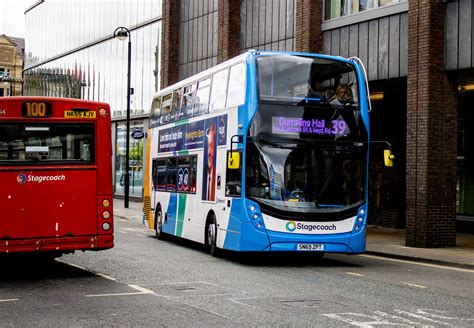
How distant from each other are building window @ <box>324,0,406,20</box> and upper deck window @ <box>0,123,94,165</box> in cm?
1161

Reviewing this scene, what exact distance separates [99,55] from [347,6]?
3115 cm

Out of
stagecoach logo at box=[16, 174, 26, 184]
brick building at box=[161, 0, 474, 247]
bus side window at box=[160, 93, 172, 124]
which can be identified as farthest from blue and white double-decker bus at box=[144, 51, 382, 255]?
bus side window at box=[160, 93, 172, 124]

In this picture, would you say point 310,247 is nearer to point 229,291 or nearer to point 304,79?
point 304,79

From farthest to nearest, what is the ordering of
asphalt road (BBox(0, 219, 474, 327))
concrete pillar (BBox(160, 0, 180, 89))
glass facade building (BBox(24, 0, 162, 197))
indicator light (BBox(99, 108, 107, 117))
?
glass facade building (BBox(24, 0, 162, 197)), concrete pillar (BBox(160, 0, 180, 89)), indicator light (BBox(99, 108, 107, 117)), asphalt road (BBox(0, 219, 474, 327))

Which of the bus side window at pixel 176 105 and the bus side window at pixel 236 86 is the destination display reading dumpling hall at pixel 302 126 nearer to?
the bus side window at pixel 236 86

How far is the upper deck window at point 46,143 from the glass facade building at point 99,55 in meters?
29.9

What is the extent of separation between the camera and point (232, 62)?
1653 cm

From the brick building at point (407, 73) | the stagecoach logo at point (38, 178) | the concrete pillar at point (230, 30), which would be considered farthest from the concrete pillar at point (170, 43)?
the stagecoach logo at point (38, 178)

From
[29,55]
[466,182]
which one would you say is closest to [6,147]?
[466,182]

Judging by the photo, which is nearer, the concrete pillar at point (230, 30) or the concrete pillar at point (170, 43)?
the concrete pillar at point (230, 30)

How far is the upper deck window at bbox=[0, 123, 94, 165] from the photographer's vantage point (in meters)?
12.8

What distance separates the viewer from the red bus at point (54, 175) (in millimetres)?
12688

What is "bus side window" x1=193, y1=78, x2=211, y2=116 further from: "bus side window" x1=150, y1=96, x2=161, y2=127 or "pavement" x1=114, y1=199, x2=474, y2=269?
"pavement" x1=114, y1=199, x2=474, y2=269

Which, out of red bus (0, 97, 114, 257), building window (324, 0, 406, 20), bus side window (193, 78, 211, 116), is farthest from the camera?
building window (324, 0, 406, 20)
